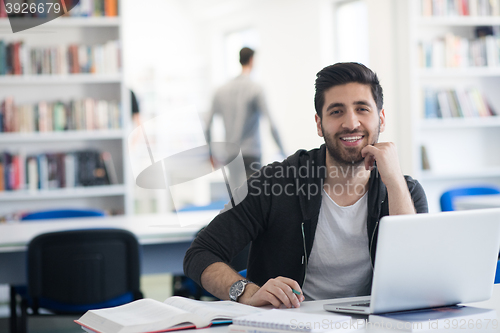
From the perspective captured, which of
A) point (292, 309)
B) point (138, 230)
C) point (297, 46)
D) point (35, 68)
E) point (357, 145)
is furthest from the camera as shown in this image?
point (297, 46)

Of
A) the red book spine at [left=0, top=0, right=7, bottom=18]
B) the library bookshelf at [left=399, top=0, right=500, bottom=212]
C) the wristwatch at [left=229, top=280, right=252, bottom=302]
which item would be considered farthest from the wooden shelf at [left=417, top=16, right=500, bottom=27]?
the wristwatch at [left=229, top=280, right=252, bottom=302]

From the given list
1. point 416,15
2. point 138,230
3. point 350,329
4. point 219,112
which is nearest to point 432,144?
point 416,15

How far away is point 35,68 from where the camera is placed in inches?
164

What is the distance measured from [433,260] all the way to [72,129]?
3.67 metres

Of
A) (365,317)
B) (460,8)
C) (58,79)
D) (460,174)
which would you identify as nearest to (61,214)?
(58,79)

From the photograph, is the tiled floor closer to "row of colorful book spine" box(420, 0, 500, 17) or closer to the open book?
the open book

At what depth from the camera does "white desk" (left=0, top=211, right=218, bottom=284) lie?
97.3 inches

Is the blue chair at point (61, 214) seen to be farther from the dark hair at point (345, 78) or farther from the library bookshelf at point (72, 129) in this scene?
the dark hair at point (345, 78)

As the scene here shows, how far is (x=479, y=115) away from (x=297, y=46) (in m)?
2.06

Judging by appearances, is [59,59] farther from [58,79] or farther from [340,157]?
[340,157]

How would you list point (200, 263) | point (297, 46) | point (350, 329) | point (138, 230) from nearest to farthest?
point (350, 329), point (200, 263), point (138, 230), point (297, 46)

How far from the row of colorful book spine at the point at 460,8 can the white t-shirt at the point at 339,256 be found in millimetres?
3310

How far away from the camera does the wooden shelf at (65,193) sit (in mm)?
4109

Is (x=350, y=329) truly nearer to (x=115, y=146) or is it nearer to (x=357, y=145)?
(x=357, y=145)
